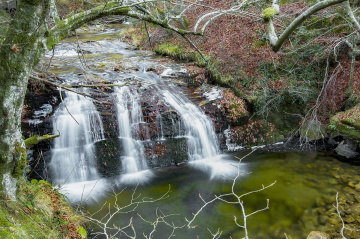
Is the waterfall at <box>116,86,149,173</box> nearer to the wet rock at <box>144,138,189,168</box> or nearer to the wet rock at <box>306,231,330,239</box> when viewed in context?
the wet rock at <box>144,138,189,168</box>

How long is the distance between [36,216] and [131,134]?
4418 millimetres

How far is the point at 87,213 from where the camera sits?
5.54 metres

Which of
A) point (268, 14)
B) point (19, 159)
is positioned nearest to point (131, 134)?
point (19, 159)

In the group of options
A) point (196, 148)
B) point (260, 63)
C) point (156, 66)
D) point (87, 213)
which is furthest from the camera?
point (156, 66)

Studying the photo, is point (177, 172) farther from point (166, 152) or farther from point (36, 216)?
point (36, 216)

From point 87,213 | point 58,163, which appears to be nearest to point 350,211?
point 87,213

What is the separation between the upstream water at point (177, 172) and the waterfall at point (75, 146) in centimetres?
3

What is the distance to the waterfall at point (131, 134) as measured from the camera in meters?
7.55

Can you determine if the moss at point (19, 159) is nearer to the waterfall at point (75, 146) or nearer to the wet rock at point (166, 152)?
the waterfall at point (75, 146)

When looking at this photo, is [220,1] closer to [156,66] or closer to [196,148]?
[156,66]

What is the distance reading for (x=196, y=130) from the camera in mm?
8578

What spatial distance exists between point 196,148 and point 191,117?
1.13 metres

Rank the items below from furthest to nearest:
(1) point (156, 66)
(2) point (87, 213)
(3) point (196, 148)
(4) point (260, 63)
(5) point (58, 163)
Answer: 1. (1) point (156, 66)
2. (4) point (260, 63)
3. (3) point (196, 148)
4. (5) point (58, 163)
5. (2) point (87, 213)

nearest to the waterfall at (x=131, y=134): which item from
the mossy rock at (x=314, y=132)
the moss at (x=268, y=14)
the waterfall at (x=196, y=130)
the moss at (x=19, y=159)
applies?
the waterfall at (x=196, y=130)
